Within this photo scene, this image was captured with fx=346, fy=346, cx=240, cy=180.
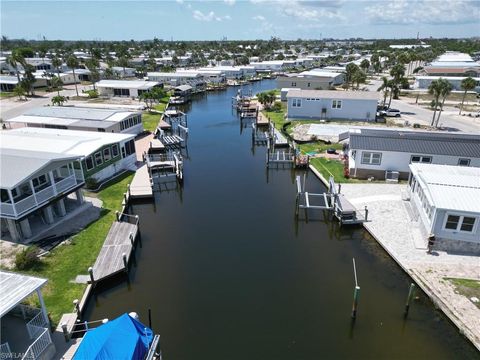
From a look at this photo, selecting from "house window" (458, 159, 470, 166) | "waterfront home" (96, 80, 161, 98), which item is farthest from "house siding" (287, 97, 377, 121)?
"waterfront home" (96, 80, 161, 98)

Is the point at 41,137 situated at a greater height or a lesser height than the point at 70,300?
greater

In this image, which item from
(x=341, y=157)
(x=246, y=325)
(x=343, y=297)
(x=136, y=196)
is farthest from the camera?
(x=341, y=157)

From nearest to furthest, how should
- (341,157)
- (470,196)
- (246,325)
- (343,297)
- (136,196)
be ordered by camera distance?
(246,325) < (343,297) < (470,196) < (136,196) < (341,157)

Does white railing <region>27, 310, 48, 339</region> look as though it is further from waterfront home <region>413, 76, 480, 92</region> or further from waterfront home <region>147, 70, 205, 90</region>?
waterfront home <region>413, 76, 480, 92</region>

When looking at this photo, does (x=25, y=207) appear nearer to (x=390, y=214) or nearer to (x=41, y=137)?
(x=41, y=137)

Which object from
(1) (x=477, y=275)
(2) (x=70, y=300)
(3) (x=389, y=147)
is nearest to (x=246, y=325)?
(2) (x=70, y=300)

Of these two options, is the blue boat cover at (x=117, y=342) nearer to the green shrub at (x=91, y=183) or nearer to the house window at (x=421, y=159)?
the green shrub at (x=91, y=183)
